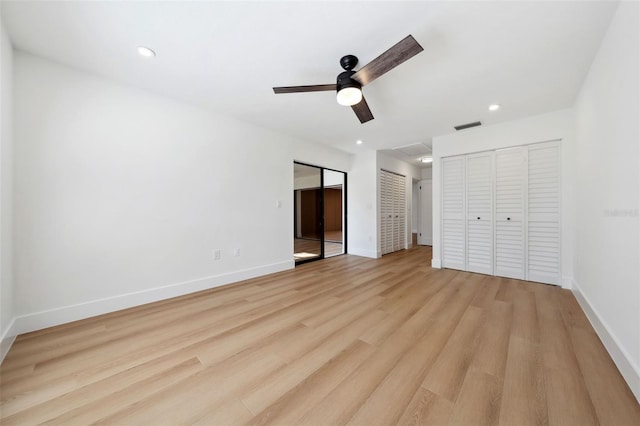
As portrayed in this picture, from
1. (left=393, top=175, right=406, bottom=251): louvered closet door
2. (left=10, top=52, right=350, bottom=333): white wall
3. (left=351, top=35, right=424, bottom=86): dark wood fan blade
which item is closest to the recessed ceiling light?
(left=10, top=52, right=350, bottom=333): white wall

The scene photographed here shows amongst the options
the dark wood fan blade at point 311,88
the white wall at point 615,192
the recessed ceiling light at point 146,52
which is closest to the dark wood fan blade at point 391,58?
the dark wood fan blade at point 311,88

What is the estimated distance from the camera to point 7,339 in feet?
6.19

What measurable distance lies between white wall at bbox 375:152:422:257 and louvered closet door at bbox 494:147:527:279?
230 centimetres

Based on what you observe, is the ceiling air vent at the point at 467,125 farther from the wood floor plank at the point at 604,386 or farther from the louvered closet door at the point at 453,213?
the wood floor plank at the point at 604,386

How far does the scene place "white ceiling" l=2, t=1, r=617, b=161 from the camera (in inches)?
65.2

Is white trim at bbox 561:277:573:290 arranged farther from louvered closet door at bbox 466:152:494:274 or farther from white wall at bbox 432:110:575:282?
louvered closet door at bbox 466:152:494:274

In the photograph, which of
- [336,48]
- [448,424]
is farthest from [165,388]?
[336,48]

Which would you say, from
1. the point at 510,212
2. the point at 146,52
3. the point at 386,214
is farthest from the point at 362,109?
the point at 386,214

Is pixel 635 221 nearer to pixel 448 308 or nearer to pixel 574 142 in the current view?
pixel 448 308

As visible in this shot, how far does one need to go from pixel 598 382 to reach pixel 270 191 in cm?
401

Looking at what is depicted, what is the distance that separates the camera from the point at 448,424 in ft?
3.91

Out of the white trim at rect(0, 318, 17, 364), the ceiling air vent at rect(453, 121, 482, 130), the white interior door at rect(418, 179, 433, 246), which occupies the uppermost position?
the ceiling air vent at rect(453, 121, 482, 130)

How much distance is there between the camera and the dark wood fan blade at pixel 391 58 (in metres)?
1.60

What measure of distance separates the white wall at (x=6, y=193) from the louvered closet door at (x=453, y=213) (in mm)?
5509
